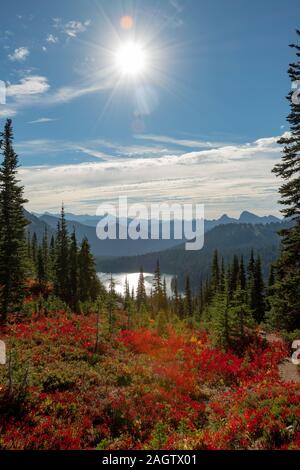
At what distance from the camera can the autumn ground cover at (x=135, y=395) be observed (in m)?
12.6

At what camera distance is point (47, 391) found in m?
17.5

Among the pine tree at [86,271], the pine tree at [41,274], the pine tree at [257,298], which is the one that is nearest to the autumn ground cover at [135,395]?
the pine tree at [41,274]

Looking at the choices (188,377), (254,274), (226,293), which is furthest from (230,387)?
(254,274)

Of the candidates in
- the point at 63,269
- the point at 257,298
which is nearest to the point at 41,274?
the point at 63,269

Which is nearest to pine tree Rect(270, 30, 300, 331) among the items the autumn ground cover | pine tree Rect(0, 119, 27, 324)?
the autumn ground cover

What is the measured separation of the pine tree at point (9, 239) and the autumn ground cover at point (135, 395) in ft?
11.3

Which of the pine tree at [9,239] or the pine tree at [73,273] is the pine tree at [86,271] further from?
the pine tree at [9,239]

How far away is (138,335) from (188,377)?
1169cm

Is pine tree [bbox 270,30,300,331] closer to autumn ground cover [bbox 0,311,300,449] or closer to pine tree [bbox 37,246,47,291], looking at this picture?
autumn ground cover [bbox 0,311,300,449]

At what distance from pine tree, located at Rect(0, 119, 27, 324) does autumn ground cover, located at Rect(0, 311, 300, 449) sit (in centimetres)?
346

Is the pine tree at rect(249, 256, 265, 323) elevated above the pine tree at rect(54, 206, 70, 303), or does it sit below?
below

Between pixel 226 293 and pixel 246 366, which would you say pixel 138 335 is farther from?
pixel 246 366

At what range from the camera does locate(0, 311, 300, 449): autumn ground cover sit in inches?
496

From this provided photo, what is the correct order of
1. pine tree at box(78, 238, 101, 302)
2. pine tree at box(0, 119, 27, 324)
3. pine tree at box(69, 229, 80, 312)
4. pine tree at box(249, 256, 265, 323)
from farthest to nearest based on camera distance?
1. pine tree at box(249, 256, 265, 323)
2. pine tree at box(78, 238, 101, 302)
3. pine tree at box(69, 229, 80, 312)
4. pine tree at box(0, 119, 27, 324)
